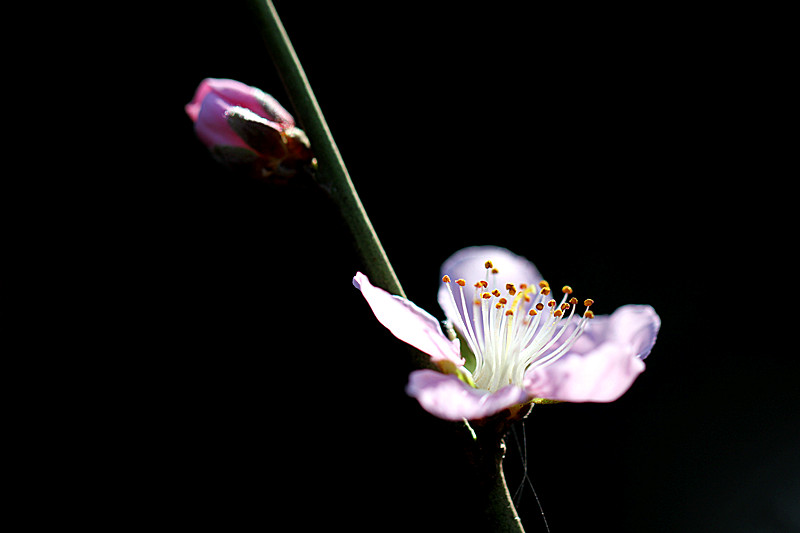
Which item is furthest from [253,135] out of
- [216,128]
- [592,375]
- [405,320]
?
[592,375]

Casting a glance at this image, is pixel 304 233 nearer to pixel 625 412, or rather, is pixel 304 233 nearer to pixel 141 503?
pixel 141 503

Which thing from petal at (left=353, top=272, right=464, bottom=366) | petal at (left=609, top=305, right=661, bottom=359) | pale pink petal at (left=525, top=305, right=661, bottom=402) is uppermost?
petal at (left=353, top=272, right=464, bottom=366)

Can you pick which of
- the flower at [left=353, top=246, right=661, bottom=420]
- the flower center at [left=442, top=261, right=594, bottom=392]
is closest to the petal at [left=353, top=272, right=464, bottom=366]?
the flower at [left=353, top=246, right=661, bottom=420]

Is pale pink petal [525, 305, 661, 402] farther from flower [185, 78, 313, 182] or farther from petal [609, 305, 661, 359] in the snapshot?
flower [185, 78, 313, 182]

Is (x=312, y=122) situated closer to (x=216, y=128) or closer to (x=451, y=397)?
(x=216, y=128)

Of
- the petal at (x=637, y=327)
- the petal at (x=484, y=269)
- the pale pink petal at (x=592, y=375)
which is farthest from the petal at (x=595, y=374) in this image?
the petal at (x=484, y=269)

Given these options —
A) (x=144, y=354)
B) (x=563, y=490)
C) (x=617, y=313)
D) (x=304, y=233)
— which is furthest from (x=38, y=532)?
(x=617, y=313)

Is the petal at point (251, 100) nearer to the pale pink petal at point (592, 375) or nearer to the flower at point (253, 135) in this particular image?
the flower at point (253, 135)

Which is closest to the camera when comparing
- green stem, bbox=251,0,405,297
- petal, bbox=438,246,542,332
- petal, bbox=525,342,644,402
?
petal, bbox=525,342,644,402
